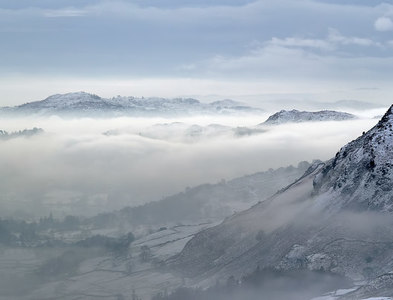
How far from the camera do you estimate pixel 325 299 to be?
200m

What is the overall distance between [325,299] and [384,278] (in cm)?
2003

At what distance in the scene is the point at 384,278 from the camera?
7648 inches

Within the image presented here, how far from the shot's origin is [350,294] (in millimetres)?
195500

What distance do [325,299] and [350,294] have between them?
343 inches

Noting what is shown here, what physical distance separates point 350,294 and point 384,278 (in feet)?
38.7
